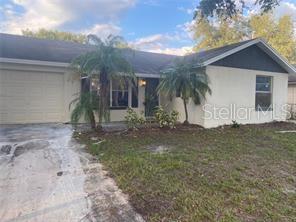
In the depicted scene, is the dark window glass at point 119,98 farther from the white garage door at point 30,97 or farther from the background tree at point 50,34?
the background tree at point 50,34

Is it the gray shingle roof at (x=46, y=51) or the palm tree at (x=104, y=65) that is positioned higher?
the gray shingle roof at (x=46, y=51)

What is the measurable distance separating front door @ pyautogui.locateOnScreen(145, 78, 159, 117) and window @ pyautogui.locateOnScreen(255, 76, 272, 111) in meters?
4.81

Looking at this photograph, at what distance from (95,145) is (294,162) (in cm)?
478

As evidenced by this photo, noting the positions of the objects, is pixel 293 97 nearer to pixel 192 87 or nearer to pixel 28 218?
pixel 192 87

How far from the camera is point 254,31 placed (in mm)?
29812

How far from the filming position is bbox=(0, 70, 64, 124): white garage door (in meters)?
9.28

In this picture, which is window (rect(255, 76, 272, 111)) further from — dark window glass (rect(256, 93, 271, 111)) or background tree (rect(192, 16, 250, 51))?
background tree (rect(192, 16, 250, 51))

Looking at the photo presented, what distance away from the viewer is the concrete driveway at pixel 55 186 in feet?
10.0

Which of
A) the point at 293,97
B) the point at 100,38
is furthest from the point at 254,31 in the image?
the point at 100,38

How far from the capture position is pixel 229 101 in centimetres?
1066

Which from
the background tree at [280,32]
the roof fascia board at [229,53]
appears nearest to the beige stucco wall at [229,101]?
the roof fascia board at [229,53]

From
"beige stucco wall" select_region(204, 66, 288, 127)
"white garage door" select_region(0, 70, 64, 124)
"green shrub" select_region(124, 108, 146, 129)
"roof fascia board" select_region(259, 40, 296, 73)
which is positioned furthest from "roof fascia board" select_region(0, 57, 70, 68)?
"roof fascia board" select_region(259, 40, 296, 73)

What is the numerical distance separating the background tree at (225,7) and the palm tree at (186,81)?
2.04 m

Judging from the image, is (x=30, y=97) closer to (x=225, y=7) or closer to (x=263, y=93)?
(x=225, y=7)
